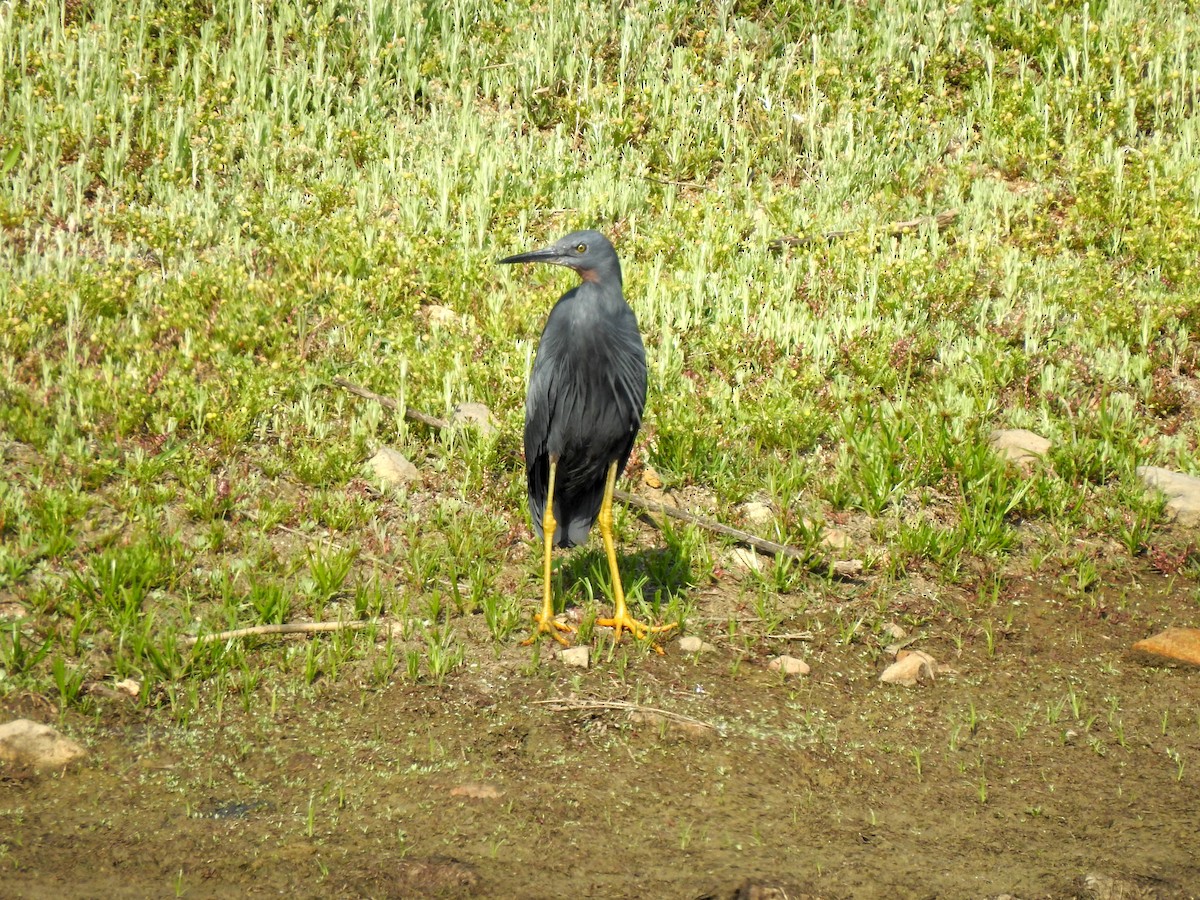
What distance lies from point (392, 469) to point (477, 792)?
2.64 metres

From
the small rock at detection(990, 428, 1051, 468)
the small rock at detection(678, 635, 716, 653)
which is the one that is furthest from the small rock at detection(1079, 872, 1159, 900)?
the small rock at detection(990, 428, 1051, 468)

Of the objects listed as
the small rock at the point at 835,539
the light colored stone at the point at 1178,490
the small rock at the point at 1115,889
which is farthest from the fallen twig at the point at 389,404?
the small rock at the point at 1115,889

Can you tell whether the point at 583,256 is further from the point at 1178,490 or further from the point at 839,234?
the point at 839,234

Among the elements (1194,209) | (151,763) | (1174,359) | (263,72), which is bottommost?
(151,763)

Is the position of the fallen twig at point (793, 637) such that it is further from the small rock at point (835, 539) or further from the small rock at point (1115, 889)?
the small rock at point (1115, 889)

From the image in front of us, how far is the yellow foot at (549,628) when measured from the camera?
18.8ft

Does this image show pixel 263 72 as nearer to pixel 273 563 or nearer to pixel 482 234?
pixel 482 234

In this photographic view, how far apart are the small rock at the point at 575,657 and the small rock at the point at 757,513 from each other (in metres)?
1.49

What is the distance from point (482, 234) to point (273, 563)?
3455 millimetres

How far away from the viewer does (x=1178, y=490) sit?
6.89 meters

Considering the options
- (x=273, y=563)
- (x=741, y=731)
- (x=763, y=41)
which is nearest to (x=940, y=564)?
(x=741, y=731)

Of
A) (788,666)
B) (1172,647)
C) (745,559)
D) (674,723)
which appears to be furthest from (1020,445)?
(674,723)

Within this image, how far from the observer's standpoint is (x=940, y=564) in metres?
6.53

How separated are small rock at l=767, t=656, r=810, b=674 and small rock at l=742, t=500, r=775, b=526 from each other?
1188 millimetres
